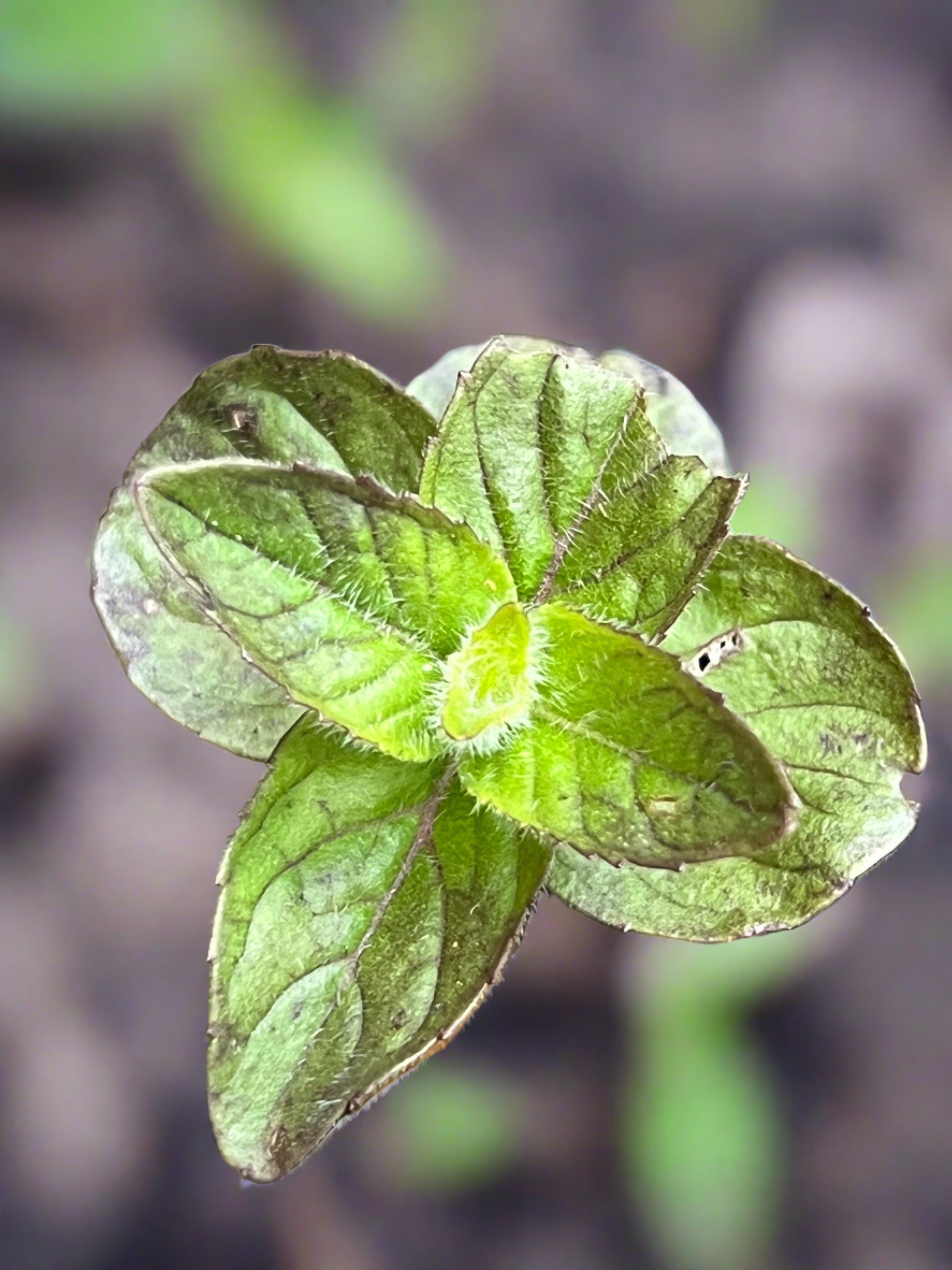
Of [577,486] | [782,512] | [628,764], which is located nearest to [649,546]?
[577,486]

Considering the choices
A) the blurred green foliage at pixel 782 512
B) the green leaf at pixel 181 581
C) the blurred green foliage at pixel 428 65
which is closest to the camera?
the green leaf at pixel 181 581

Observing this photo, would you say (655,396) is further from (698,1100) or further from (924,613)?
(698,1100)

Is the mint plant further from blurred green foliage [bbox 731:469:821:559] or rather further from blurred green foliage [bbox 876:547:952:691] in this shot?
blurred green foliage [bbox 876:547:952:691]

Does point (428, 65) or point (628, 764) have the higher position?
point (428, 65)

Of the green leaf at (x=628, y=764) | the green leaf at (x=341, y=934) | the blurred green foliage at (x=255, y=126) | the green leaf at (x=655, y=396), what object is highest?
the blurred green foliage at (x=255, y=126)

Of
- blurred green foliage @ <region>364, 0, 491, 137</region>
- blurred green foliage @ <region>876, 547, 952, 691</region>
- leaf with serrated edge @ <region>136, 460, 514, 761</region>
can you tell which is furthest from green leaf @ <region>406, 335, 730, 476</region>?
blurred green foliage @ <region>364, 0, 491, 137</region>

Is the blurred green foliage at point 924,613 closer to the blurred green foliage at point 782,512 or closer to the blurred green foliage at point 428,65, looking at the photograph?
the blurred green foliage at point 782,512

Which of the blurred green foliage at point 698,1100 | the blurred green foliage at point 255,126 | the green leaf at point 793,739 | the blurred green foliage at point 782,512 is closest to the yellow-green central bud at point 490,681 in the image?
the green leaf at point 793,739

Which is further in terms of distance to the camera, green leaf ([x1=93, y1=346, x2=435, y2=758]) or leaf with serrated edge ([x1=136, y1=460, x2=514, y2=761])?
green leaf ([x1=93, y1=346, x2=435, y2=758])
